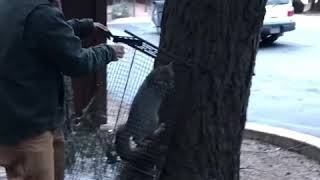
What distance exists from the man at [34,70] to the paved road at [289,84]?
17.9 ft

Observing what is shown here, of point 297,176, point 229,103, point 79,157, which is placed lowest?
point 297,176

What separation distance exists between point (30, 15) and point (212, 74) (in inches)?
44.7

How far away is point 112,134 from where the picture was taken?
3883 millimetres

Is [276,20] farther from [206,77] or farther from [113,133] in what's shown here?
[113,133]

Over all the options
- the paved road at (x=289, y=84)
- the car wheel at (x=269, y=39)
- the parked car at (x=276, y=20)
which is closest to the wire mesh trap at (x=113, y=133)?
the paved road at (x=289, y=84)

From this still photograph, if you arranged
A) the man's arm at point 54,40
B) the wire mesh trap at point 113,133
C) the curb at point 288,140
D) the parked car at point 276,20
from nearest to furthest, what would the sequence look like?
the man's arm at point 54,40 < the wire mesh trap at point 113,133 < the curb at point 288,140 < the parked car at point 276,20

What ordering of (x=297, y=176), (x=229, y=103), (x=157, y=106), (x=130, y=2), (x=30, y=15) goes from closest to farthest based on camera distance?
(x=30, y=15), (x=157, y=106), (x=229, y=103), (x=297, y=176), (x=130, y=2)

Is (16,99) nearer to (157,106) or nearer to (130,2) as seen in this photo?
(157,106)

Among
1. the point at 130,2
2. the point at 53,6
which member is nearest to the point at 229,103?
the point at 53,6

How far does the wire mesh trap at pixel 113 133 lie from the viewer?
3838mm

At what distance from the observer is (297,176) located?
596 cm

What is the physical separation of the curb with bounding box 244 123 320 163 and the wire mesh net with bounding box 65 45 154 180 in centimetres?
303

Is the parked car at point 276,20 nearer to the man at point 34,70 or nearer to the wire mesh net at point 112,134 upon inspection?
the wire mesh net at point 112,134

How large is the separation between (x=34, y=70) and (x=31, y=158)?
434 mm
